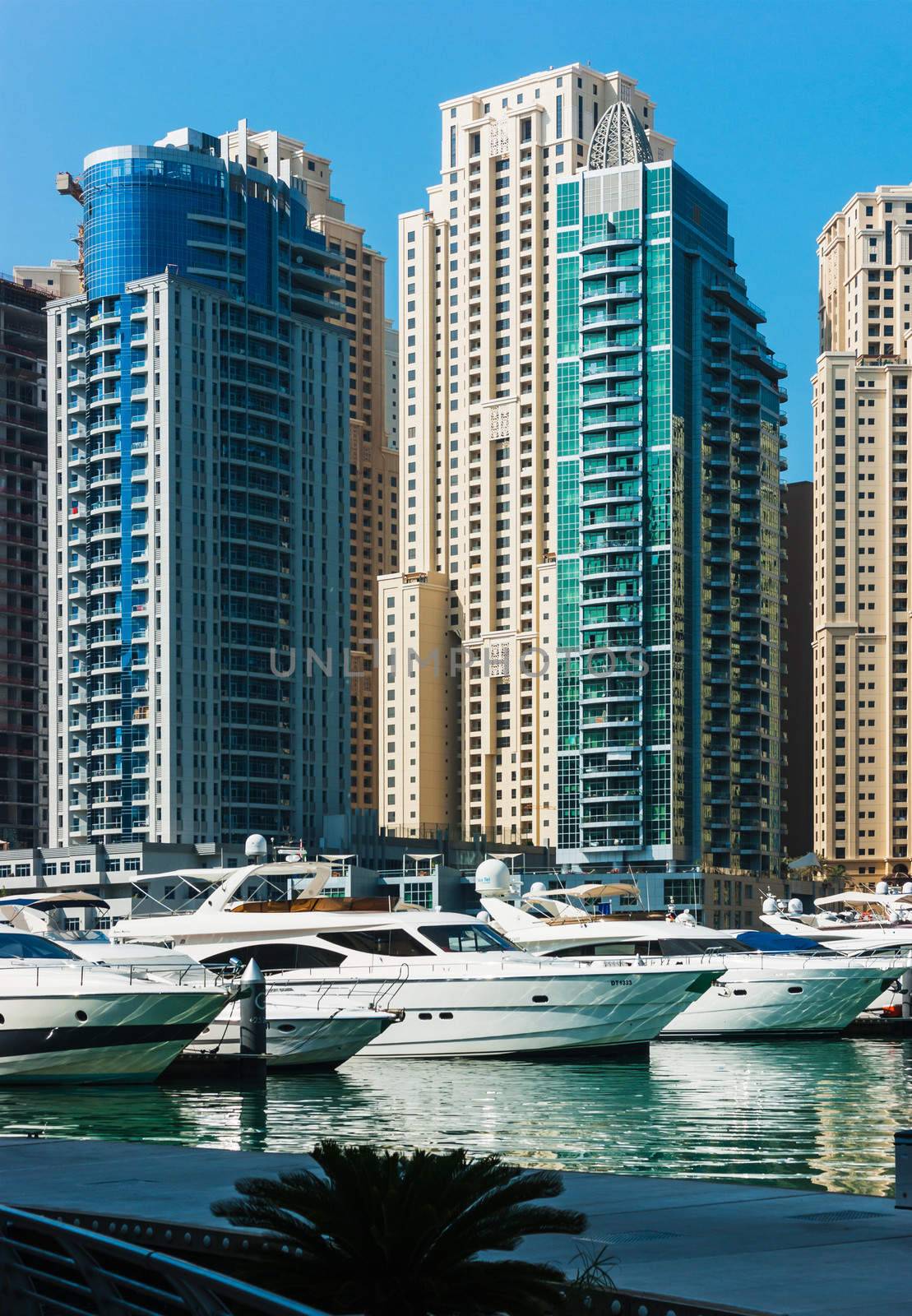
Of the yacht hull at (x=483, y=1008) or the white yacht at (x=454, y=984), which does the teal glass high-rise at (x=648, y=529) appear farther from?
the yacht hull at (x=483, y=1008)

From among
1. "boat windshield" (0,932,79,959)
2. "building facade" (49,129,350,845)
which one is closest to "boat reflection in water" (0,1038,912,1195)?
"boat windshield" (0,932,79,959)

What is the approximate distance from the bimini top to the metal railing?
162 metres

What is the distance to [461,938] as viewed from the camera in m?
47.5

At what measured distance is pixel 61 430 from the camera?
15600 centimetres

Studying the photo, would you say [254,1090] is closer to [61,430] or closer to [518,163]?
[61,430]

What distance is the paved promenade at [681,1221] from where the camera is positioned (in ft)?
35.7

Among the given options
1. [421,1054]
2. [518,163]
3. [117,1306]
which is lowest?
[421,1054]

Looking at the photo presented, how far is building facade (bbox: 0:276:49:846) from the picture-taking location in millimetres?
174625

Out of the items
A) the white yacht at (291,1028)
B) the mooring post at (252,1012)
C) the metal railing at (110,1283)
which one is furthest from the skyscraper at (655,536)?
the metal railing at (110,1283)

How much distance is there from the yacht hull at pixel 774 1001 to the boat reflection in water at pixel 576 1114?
7.34 meters

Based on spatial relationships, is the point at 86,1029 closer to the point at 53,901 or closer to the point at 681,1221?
the point at 53,901

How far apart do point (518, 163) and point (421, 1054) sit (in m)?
164

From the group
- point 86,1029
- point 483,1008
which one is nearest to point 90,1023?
point 86,1029

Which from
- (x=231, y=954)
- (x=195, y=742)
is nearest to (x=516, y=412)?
(x=195, y=742)
